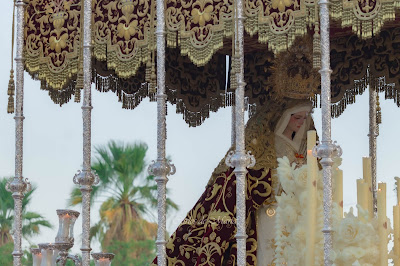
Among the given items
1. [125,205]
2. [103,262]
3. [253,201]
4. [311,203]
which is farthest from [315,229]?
[125,205]

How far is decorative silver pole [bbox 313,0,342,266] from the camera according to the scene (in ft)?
24.4

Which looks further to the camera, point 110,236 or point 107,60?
point 110,236

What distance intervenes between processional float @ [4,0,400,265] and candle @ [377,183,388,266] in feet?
1.43

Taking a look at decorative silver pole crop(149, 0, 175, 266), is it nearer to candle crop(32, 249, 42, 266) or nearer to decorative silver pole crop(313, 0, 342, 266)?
candle crop(32, 249, 42, 266)

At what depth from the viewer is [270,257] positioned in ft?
29.3

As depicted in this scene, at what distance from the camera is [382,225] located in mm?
7641

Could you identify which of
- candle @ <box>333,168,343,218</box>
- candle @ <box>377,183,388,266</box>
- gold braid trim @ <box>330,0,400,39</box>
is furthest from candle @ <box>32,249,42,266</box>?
gold braid trim @ <box>330,0,400,39</box>

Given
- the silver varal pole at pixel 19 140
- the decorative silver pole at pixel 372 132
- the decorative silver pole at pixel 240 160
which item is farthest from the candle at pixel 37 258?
the decorative silver pole at pixel 372 132

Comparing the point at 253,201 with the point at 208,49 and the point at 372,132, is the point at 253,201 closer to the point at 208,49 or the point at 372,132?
the point at 208,49

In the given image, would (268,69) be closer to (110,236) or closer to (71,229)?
(71,229)

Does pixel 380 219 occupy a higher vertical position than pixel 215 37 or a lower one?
lower

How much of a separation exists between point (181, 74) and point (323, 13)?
8.84ft

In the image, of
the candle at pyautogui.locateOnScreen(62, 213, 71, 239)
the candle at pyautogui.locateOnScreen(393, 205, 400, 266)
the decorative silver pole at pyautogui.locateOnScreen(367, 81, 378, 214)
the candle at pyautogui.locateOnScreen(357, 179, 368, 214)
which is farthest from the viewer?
the decorative silver pole at pyautogui.locateOnScreen(367, 81, 378, 214)

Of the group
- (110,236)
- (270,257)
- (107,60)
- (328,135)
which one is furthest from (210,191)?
(110,236)
